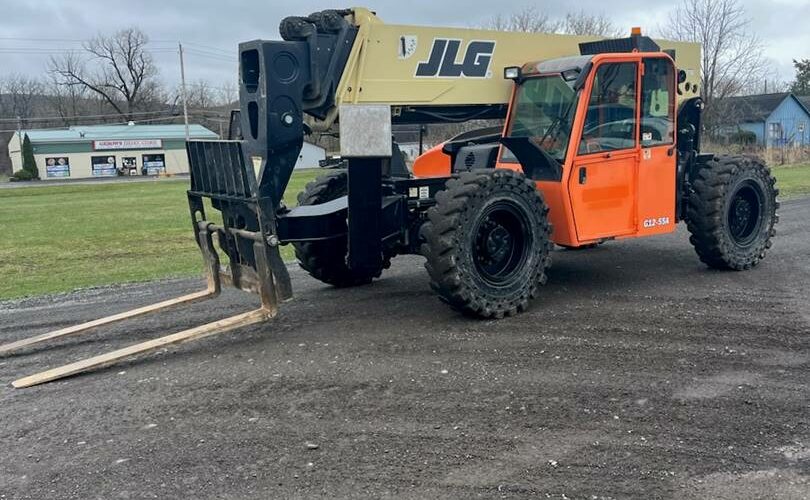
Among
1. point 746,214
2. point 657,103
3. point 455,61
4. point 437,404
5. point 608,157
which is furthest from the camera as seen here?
point 746,214

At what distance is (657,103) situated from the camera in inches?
317

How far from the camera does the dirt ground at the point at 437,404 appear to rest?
4020 mm

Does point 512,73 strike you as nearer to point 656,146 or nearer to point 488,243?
point 656,146

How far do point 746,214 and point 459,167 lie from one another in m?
3.55

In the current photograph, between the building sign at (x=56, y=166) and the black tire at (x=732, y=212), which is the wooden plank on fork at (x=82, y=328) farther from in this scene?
the building sign at (x=56, y=166)

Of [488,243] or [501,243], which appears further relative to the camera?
[501,243]

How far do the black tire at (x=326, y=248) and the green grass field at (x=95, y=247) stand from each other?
11.8ft

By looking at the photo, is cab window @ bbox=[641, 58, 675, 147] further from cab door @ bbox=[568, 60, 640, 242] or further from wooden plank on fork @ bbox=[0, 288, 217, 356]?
wooden plank on fork @ bbox=[0, 288, 217, 356]

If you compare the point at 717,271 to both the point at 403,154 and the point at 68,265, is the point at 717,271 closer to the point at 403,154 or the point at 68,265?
the point at 403,154

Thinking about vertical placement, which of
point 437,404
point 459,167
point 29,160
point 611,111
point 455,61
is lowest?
point 437,404

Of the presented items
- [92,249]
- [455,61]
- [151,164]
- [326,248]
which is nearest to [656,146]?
[455,61]

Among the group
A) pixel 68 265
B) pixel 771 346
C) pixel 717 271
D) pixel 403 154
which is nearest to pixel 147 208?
pixel 68 265

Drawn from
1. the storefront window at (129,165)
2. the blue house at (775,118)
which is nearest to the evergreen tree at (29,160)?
the storefront window at (129,165)

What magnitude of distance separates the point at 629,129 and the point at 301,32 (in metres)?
3.53
